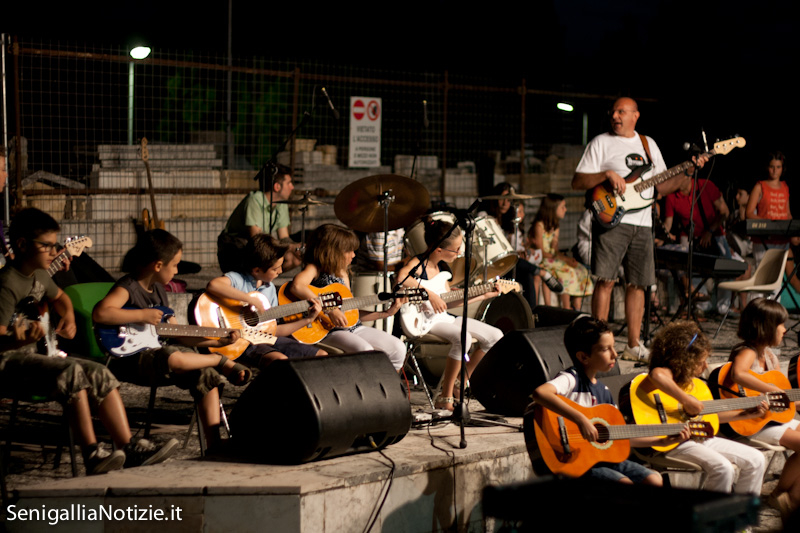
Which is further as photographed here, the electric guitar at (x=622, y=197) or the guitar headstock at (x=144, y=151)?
the guitar headstock at (x=144, y=151)

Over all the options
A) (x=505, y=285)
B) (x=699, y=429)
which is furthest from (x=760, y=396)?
(x=505, y=285)

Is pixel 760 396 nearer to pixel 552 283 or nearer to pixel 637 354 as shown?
pixel 637 354

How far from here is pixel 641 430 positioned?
429cm

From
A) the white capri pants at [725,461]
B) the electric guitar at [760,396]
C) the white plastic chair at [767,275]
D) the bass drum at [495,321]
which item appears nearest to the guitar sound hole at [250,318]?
the bass drum at [495,321]

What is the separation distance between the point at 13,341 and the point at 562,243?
29.1 ft

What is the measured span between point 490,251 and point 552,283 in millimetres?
2162

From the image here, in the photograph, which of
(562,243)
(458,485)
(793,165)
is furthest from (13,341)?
(793,165)

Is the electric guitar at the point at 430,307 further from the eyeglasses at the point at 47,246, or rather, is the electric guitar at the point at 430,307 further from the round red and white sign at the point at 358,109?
the round red and white sign at the point at 358,109

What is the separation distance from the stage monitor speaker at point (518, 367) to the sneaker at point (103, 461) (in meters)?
2.17

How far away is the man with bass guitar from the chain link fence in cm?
199

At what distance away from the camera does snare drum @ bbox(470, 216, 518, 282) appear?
22.0 ft

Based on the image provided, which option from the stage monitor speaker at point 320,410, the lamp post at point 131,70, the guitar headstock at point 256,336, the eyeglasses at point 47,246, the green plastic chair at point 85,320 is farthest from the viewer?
the lamp post at point 131,70

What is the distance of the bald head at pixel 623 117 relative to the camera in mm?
6855

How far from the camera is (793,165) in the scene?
11875 millimetres
